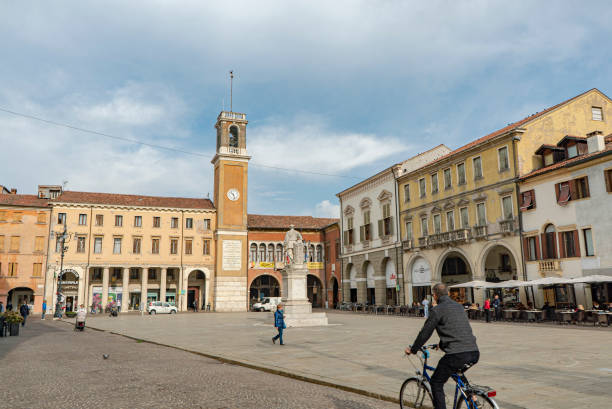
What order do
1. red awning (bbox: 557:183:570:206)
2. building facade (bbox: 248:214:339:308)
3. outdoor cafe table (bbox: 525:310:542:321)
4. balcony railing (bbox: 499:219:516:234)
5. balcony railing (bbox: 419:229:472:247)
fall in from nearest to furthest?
outdoor cafe table (bbox: 525:310:542:321) < red awning (bbox: 557:183:570:206) < balcony railing (bbox: 499:219:516:234) < balcony railing (bbox: 419:229:472:247) < building facade (bbox: 248:214:339:308)

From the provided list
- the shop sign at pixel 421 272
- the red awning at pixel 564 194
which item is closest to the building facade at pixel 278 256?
the shop sign at pixel 421 272

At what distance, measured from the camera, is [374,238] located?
47.2 meters

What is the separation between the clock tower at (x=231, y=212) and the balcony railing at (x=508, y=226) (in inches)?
1322

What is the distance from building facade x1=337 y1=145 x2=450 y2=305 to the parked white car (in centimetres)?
1824

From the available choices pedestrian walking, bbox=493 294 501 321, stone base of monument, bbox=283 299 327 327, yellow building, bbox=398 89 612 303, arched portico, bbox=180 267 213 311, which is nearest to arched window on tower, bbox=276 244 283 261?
arched portico, bbox=180 267 213 311

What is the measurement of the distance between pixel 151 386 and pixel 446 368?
5.87m

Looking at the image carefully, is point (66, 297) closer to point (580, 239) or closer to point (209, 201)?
point (209, 201)

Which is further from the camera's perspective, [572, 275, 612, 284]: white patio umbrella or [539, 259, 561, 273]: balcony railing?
[539, 259, 561, 273]: balcony railing

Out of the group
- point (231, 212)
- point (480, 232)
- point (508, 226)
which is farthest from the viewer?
point (231, 212)

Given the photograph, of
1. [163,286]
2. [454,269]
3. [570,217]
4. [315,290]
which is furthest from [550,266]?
[163,286]

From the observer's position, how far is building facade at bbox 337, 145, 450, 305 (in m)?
43.8

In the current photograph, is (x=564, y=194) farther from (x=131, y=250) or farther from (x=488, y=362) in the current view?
(x=131, y=250)

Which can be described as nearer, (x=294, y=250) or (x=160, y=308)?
(x=294, y=250)

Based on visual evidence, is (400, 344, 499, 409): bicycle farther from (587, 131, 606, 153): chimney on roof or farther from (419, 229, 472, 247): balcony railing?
(419, 229, 472, 247): balcony railing
